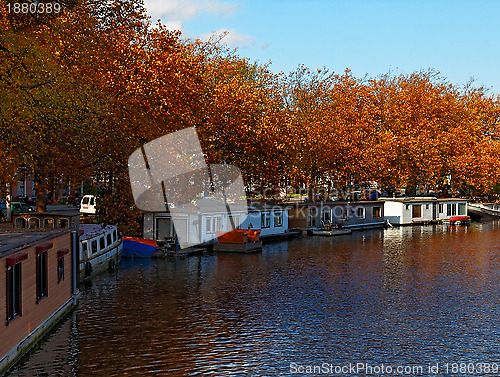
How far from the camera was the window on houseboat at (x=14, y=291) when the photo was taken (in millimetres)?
19416

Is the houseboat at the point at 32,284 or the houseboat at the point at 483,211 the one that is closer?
the houseboat at the point at 32,284

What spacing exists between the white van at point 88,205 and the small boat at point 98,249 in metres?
26.2

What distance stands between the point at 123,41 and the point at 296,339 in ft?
87.8

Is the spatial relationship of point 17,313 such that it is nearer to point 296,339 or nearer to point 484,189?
point 296,339

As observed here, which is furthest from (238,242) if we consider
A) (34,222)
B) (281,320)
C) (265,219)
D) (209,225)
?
(281,320)

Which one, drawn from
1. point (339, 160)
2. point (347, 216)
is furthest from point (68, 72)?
point (339, 160)

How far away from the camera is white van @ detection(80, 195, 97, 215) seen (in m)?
68.5

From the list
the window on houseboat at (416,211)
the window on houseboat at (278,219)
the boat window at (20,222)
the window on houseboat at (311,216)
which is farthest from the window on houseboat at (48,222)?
the window on houseboat at (416,211)

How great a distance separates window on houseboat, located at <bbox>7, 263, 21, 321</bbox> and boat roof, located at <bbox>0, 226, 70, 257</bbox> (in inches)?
24.6

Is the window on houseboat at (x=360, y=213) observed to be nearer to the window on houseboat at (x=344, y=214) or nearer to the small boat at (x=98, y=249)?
the window on houseboat at (x=344, y=214)

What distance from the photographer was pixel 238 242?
167 ft

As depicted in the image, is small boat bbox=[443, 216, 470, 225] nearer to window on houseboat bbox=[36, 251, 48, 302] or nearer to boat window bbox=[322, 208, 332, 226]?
boat window bbox=[322, 208, 332, 226]

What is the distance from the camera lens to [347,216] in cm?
7531

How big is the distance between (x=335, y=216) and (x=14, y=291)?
188 feet
